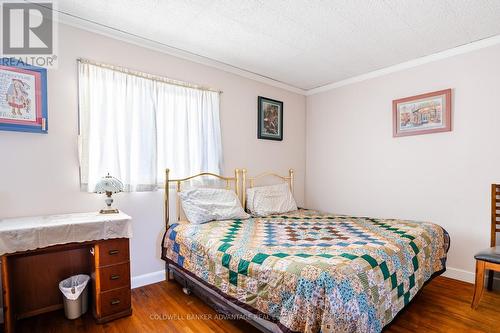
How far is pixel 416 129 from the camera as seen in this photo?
10.7 ft

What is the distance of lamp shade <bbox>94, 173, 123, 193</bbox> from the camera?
2.29 meters

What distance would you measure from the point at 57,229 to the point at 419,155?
12.1 ft

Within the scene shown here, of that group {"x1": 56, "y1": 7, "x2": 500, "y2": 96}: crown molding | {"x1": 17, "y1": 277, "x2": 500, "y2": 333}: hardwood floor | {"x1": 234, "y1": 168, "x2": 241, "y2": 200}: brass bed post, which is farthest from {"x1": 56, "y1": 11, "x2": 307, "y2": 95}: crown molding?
{"x1": 17, "y1": 277, "x2": 500, "y2": 333}: hardwood floor

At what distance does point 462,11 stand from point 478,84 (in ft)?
3.13

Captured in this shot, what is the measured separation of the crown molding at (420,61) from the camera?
277cm

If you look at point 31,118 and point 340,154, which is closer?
point 31,118

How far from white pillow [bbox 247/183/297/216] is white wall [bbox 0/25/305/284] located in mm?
376

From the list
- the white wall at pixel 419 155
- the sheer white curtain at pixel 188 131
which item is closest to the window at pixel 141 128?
the sheer white curtain at pixel 188 131

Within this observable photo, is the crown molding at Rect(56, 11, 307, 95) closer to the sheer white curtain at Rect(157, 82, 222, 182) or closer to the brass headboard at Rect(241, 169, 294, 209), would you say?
the sheer white curtain at Rect(157, 82, 222, 182)

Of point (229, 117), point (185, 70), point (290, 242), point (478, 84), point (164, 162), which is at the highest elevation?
point (185, 70)

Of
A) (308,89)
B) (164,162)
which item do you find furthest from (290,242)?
(308,89)

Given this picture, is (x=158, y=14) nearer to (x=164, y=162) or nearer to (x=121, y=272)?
(x=164, y=162)

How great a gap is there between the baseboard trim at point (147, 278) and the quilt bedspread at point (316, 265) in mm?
329

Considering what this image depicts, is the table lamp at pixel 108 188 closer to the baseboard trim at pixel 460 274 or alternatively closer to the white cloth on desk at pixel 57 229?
the white cloth on desk at pixel 57 229
